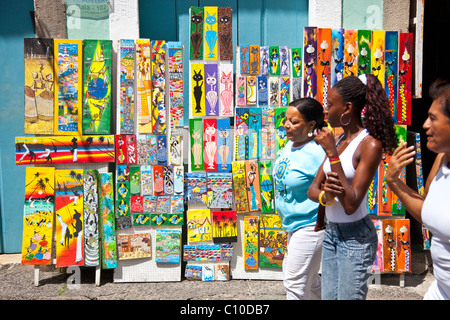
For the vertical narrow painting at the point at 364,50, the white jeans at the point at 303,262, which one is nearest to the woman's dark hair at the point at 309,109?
the white jeans at the point at 303,262

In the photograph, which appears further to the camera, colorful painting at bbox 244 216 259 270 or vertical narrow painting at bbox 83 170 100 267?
colorful painting at bbox 244 216 259 270

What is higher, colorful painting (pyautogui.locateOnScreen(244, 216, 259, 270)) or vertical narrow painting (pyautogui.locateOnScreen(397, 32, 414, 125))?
vertical narrow painting (pyautogui.locateOnScreen(397, 32, 414, 125))

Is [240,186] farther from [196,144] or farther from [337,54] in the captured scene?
[337,54]

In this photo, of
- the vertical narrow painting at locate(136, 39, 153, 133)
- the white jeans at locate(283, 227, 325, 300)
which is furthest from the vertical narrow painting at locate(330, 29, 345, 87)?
the white jeans at locate(283, 227, 325, 300)

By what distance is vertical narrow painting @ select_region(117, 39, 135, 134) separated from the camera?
4211 millimetres

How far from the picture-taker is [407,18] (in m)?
4.58

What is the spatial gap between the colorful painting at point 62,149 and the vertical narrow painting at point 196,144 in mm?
734

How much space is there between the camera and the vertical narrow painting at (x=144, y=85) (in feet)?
13.8

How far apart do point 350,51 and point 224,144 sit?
144 cm

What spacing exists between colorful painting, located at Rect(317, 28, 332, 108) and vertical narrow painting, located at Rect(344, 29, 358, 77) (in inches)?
6.3

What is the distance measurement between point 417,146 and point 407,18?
4.30 feet

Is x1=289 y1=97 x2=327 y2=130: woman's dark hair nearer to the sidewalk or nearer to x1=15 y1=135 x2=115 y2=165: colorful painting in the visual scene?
the sidewalk

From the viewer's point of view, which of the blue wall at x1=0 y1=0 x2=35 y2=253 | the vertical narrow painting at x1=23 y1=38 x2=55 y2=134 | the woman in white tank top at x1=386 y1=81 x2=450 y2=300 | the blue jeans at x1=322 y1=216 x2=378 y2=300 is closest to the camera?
the woman in white tank top at x1=386 y1=81 x2=450 y2=300

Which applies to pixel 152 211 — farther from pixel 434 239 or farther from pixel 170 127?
pixel 434 239
